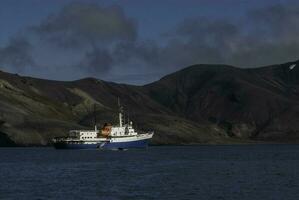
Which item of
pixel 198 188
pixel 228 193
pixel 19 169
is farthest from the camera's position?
pixel 19 169

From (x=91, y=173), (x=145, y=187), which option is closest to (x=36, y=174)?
(x=91, y=173)

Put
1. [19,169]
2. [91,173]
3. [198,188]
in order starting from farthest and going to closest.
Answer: [19,169] < [91,173] < [198,188]

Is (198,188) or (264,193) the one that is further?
(198,188)

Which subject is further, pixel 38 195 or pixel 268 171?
pixel 268 171

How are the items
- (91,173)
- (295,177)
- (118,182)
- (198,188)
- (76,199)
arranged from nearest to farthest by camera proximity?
(76,199) → (198,188) → (118,182) → (295,177) → (91,173)

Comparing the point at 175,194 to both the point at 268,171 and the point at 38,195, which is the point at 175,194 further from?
the point at 268,171

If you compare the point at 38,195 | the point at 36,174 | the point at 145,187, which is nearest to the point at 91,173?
the point at 36,174

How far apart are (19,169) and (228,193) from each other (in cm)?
4859

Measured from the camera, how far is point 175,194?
7438 centimetres

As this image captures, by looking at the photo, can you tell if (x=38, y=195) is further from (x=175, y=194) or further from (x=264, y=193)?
(x=264, y=193)

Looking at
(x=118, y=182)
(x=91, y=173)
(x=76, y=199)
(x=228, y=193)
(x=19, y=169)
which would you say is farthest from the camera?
(x=19, y=169)

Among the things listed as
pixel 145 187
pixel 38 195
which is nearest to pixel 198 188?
pixel 145 187

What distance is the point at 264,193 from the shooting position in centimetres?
7475

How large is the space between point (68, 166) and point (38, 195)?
46.9m
